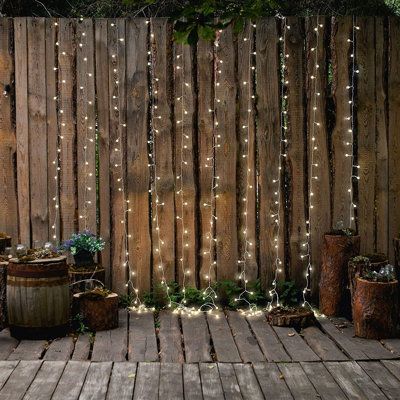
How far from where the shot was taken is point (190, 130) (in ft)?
20.1

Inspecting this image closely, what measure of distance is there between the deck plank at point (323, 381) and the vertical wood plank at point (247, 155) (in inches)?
70.4

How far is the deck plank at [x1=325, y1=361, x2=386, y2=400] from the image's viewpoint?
3.99 meters

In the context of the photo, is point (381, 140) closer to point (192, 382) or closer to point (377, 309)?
point (377, 309)

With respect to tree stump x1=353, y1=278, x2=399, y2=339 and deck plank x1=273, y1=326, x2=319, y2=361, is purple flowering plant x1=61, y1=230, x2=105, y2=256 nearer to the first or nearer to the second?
deck plank x1=273, y1=326, x2=319, y2=361

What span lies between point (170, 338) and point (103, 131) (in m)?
2.03

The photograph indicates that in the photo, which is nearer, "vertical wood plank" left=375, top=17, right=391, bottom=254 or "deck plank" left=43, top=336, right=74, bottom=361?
"deck plank" left=43, top=336, right=74, bottom=361

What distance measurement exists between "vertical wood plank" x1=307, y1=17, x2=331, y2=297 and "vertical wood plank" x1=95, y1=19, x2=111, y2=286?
182 centimetres

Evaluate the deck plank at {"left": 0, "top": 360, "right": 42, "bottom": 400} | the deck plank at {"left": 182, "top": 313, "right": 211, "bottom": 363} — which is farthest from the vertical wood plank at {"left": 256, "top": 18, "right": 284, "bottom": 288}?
the deck plank at {"left": 0, "top": 360, "right": 42, "bottom": 400}

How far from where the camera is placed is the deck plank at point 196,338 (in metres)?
4.72

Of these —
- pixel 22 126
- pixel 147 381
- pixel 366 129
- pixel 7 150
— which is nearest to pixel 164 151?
pixel 22 126

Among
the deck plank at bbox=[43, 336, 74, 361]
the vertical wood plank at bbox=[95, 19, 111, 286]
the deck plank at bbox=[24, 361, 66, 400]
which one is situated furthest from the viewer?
the vertical wood plank at bbox=[95, 19, 111, 286]

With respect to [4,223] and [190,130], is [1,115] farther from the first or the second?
[190,130]

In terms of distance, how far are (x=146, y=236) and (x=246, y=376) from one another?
2182mm

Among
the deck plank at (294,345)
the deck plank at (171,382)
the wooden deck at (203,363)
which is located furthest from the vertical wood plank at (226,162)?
the deck plank at (171,382)
